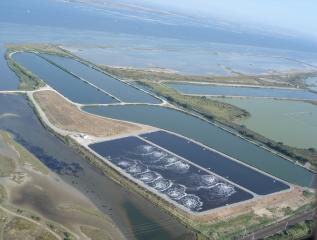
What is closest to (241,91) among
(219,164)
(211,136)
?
(211,136)

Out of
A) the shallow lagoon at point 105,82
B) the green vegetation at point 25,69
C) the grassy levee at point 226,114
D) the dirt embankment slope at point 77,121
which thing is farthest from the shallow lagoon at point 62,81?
the grassy levee at point 226,114

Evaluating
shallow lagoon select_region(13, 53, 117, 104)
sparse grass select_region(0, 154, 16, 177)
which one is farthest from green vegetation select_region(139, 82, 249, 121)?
sparse grass select_region(0, 154, 16, 177)

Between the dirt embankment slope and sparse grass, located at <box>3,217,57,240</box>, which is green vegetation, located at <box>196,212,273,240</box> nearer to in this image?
sparse grass, located at <box>3,217,57,240</box>

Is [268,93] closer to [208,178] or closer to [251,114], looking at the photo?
[251,114]

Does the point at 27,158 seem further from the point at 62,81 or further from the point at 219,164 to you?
the point at 62,81

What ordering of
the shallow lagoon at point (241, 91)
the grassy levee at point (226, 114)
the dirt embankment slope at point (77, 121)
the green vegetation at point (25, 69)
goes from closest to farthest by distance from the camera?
the dirt embankment slope at point (77, 121) → the grassy levee at point (226, 114) → the green vegetation at point (25, 69) → the shallow lagoon at point (241, 91)


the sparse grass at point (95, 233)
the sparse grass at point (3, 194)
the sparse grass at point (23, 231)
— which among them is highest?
the sparse grass at point (3, 194)

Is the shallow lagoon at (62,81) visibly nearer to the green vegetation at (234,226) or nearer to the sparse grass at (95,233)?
the sparse grass at (95,233)

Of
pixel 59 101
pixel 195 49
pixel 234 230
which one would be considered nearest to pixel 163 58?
pixel 195 49
